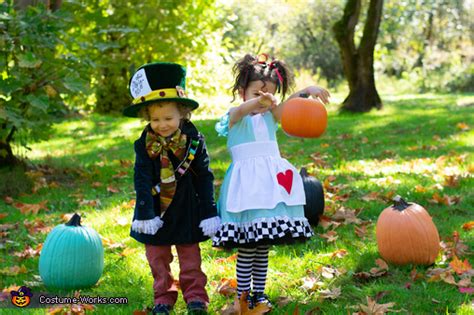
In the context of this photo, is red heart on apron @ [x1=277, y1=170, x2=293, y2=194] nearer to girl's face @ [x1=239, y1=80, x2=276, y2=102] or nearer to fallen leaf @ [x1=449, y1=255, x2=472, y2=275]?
girl's face @ [x1=239, y1=80, x2=276, y2=102]

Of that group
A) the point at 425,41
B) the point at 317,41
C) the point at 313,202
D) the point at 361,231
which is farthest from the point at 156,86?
the point at 317,41

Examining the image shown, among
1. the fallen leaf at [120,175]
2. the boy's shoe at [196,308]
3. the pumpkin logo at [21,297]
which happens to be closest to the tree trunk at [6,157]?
the fallen leaf at [120,175]

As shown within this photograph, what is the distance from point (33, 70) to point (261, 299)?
471cm

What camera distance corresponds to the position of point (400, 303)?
359 cm

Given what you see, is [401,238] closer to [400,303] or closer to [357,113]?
[400,303]

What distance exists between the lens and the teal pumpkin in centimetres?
400

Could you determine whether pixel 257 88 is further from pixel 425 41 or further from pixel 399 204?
pixel 425 41

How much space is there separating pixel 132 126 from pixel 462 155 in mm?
7627

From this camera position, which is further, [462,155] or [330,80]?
[330,80]

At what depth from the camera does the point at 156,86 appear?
11.4ft

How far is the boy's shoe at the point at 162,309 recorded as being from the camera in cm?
354

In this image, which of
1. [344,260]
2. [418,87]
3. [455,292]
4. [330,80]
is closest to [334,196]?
[344,260]

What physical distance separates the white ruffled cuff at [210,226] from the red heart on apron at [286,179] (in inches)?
16.8

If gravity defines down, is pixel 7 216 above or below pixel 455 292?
above
